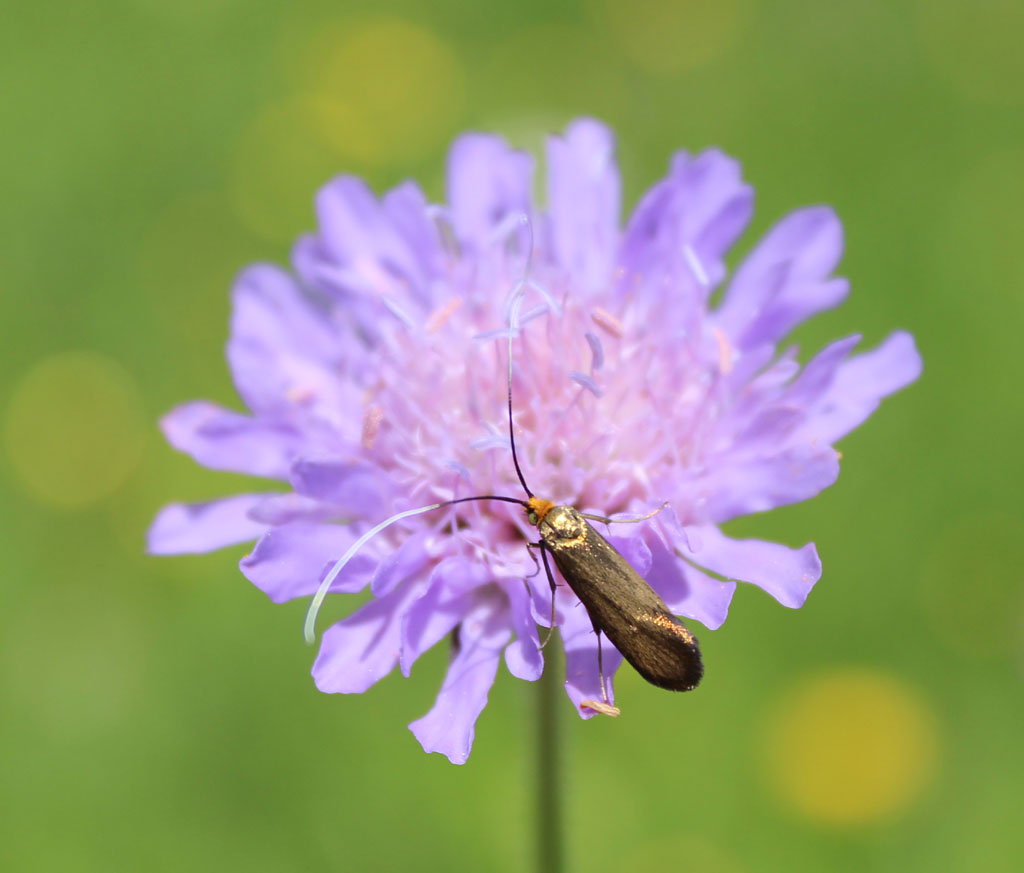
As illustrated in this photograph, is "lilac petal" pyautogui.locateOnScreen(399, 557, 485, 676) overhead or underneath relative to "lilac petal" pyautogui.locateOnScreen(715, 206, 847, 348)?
underneath

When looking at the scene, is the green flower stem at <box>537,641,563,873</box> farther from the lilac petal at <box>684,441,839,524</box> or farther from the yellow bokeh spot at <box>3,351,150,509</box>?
the yellow bokeh spot at <box>3,351,150,509</box>

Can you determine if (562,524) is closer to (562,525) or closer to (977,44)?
(562,525)

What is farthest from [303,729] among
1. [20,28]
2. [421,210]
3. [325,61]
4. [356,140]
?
[20,28]

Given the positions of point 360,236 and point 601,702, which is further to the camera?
point 360,236

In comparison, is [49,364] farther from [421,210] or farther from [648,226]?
[648,226]

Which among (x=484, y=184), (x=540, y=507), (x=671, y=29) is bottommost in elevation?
(x=540, y=507)

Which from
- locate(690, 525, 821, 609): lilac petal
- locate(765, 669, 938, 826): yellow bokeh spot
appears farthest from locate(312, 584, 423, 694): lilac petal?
locate(765, 669, 938, 826): yellow bokeh spot

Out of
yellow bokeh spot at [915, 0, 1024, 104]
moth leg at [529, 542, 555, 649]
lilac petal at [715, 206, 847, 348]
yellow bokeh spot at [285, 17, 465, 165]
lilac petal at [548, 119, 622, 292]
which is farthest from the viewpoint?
yellow bokeh spot at [285, 17, 465, 165]

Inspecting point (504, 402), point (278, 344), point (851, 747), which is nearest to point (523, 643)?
point (504, 402)
